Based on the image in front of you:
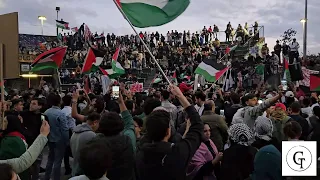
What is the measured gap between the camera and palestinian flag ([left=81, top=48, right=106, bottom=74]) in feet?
51.1

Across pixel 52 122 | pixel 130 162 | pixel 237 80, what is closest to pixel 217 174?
pixel 130 162

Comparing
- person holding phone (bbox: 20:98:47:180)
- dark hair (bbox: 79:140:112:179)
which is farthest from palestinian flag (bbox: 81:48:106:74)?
dark hair (bbox: 79:140:112:179)

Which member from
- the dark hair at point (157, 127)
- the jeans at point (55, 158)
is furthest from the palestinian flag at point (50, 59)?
the dark hair at point (157, 127)

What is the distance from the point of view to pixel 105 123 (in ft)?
14.0

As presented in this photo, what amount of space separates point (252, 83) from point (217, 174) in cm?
2121

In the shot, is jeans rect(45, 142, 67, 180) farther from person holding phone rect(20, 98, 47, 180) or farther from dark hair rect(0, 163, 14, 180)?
dark hair rect(0, 163, 14, 180)

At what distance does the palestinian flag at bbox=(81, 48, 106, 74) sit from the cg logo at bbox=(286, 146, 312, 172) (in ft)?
40.0

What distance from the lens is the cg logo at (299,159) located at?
12.9 ft

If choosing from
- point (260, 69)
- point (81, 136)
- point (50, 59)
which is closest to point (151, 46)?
point (260, 69)

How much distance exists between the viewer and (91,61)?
51.8 ft

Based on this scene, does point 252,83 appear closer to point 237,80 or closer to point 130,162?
point 237,80

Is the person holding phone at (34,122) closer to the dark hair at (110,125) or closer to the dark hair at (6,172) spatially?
the dark hair at (110,125)

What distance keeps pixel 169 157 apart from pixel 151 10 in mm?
3646

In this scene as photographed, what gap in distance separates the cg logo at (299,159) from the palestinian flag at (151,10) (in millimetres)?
3248
